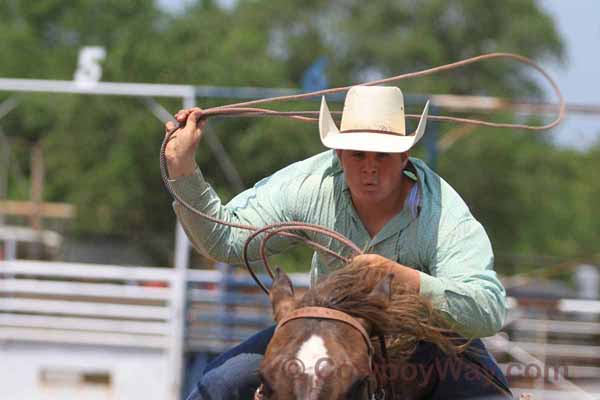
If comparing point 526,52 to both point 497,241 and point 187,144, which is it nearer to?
point 497,241

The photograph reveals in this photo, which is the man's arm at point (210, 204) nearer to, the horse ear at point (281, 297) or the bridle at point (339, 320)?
the horse ear at point (281, 297)

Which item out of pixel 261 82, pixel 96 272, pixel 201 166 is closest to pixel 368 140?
pixel 96 272

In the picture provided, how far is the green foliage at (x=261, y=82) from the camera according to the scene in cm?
1877

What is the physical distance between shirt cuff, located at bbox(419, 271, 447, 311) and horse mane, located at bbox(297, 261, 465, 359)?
19 millimetres

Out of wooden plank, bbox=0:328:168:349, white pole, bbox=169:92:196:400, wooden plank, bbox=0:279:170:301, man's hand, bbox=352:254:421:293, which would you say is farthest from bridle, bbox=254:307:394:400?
wooden plank, bbox=0:328:168:349

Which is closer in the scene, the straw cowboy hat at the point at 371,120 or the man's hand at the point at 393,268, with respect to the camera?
the man's hand at the point at 393,268

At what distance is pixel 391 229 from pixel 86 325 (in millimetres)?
8070

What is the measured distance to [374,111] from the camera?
3545mm

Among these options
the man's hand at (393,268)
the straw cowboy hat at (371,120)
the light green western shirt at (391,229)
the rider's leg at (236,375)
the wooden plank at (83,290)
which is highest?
the wooden plank at (83,290)

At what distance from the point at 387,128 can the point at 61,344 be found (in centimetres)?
815

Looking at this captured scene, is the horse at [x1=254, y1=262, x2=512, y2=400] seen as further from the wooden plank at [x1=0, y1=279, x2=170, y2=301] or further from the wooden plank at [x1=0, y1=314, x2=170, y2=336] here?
the wooden plank at [x1=0, y1=314, x2=170, y2=336]

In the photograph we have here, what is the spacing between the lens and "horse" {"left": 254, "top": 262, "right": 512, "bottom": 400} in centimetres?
275

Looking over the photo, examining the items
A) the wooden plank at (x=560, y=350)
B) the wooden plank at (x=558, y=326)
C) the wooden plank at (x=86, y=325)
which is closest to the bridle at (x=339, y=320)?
the wooden plank at (x=560, y=350)

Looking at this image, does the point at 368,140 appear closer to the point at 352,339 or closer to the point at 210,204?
the point at 210,204
